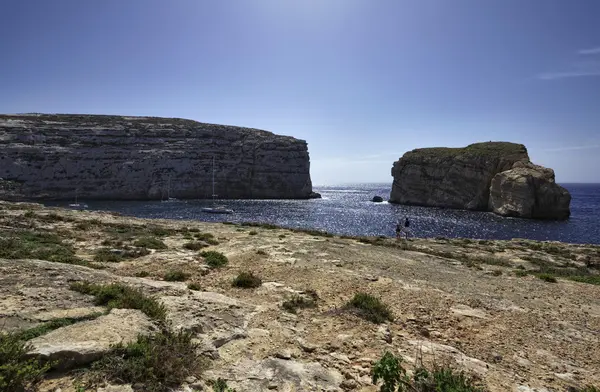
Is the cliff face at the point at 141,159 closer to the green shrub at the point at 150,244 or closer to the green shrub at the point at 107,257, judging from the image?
the green shrub at the point at 150,244

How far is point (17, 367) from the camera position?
452cm

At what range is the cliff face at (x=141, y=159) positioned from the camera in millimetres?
115375

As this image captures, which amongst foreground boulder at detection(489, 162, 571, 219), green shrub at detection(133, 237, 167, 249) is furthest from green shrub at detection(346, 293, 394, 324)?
foreground boulder at detection(489, 162, 571, 219)

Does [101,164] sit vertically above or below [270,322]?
above

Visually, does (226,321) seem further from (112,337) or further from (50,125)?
(50,125)

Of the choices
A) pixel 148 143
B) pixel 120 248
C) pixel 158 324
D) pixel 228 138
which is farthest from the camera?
pixel 228 138

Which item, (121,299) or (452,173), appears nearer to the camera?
(121,299)

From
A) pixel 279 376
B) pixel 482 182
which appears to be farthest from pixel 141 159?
pixel 279 376

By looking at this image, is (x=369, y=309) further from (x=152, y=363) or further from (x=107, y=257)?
(x=107, y=257)

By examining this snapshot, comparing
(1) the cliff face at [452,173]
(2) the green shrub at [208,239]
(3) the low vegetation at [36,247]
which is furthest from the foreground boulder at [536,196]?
(3) the low vegetation at [36,247]

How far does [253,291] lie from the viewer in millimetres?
11734

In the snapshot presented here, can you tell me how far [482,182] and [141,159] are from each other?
12749 cm

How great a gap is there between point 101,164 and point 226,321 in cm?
13794

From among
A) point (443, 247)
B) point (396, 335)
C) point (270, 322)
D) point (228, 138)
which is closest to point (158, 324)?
point (270, 322)
